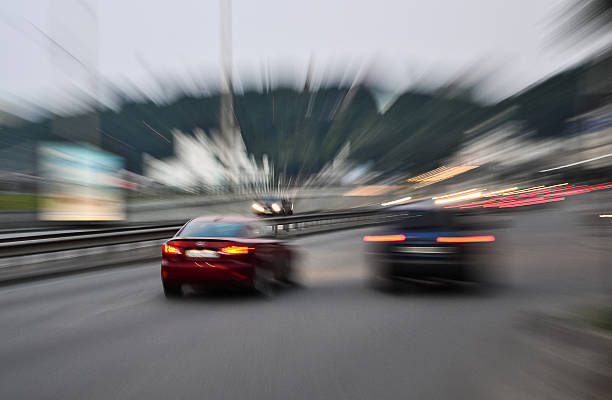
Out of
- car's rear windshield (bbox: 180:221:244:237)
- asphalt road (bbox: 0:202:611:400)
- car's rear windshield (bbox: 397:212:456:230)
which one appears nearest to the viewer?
asphalt road (bbox: 0:202:611:400)

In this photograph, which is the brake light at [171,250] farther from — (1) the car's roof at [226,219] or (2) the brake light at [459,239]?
(2) the brake light at [459,239]

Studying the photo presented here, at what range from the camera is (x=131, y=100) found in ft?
374

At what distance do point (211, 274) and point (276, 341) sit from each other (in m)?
2.80

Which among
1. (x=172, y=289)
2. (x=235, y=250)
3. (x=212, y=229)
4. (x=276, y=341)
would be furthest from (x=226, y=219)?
(x=276, y=341)

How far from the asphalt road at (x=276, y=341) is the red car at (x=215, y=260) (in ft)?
1.02

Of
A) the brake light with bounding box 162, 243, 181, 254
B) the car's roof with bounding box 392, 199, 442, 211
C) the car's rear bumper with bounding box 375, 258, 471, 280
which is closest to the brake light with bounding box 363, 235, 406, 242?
the car's rear bumper with bounding box 375, 258, 471, 280

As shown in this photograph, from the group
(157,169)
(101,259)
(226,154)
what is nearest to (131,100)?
(157,169)

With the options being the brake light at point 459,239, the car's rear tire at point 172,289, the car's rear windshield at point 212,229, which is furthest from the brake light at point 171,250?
the brake light at point 459,239

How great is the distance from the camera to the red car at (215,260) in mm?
8172

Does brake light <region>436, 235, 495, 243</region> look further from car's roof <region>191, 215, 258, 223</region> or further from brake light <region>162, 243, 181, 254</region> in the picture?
brake light <region>162, 243, 181, 254</region>

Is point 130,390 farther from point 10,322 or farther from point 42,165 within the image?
point 42,165

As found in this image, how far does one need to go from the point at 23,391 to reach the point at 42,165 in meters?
18.4

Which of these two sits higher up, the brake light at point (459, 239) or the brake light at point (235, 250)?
the brake light at point (235, 250)

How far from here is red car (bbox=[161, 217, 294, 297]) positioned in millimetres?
8172
